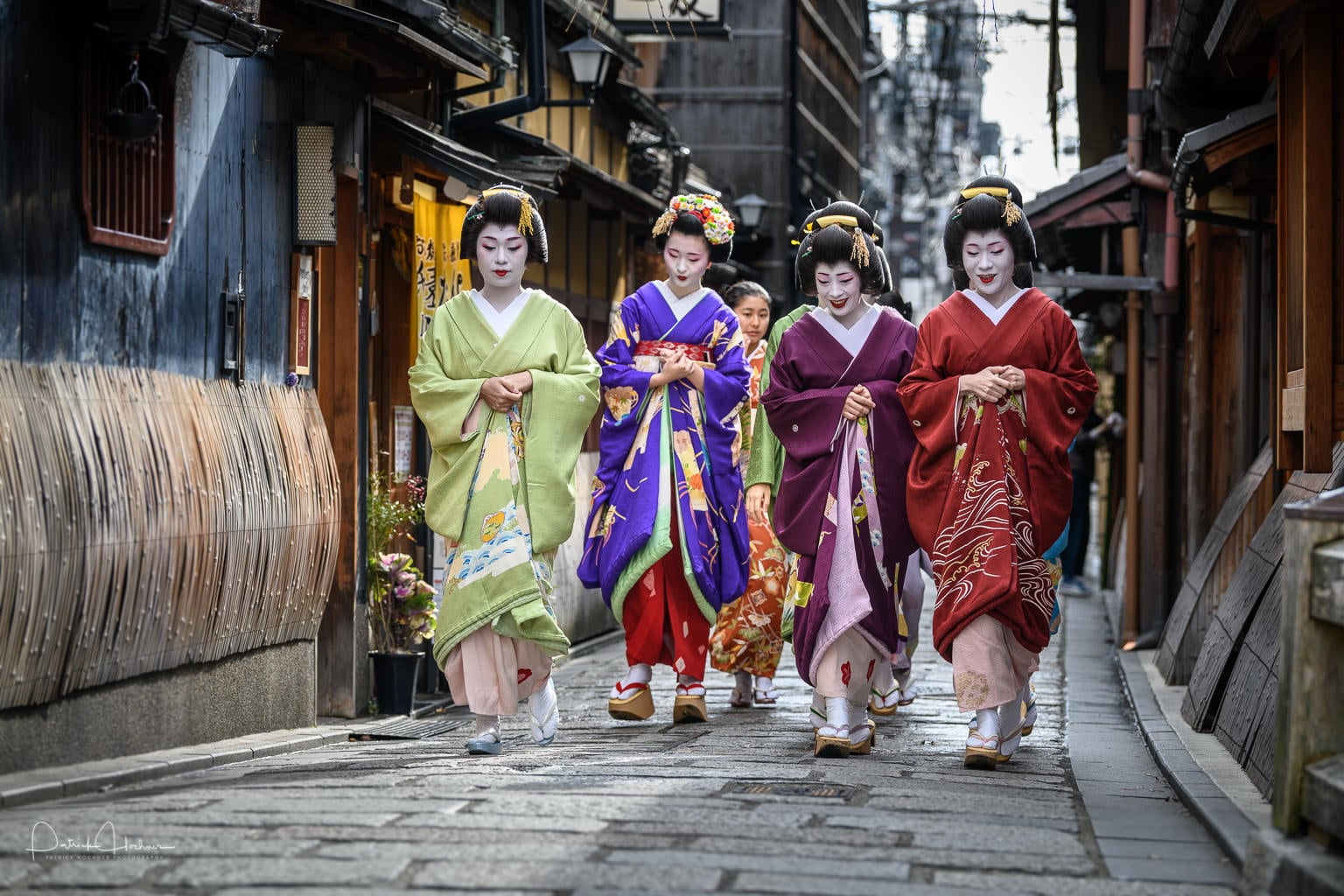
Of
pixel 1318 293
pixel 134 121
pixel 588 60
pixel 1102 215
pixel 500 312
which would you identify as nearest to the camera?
pixel 134 121

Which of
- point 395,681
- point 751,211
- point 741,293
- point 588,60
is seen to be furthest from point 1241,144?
point 751,211

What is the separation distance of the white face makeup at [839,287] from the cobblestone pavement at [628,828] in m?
2.11

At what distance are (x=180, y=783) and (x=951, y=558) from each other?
11.0 ft

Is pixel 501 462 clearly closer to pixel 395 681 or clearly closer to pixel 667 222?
pixel 667 222

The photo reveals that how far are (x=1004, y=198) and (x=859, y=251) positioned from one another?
73cm

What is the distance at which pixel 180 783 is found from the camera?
6629mm

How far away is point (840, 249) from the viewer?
845 centimetres

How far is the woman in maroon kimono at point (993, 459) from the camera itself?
25.2ft

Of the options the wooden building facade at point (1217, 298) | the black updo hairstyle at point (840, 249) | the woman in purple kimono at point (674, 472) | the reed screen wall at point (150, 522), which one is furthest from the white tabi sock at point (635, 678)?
the wooden building facade at point (1217, 298)

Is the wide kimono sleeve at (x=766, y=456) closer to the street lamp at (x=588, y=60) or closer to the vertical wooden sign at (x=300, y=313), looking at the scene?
the vertical wooden sign at (x=300, y=313)

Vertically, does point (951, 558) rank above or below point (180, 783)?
above

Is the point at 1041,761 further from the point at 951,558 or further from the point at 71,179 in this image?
the point at 71,179

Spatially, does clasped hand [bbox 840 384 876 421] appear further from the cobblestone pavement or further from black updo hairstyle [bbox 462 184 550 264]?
black updo hairstyle [bbox 462 184 550 264]

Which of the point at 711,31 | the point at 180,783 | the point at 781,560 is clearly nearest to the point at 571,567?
the point at 781,560
